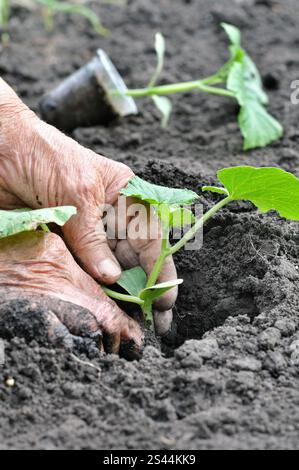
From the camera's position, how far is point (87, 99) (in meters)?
3.34

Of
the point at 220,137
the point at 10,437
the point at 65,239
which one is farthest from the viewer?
the point at 220,137

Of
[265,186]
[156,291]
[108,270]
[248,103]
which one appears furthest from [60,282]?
[248,103]

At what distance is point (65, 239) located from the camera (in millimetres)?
2049

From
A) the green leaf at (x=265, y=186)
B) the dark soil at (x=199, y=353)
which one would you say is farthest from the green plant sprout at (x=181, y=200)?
the dark soil at (x=199, y=353)

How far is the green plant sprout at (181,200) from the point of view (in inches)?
73.2

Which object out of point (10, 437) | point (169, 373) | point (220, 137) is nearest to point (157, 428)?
point (169, 373)

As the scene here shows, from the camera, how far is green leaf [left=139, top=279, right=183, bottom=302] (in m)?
1.88

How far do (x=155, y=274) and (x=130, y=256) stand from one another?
0.19 m

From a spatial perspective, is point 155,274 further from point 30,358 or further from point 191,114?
point 191,114

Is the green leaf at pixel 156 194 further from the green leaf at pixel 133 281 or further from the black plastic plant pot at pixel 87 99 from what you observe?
the black plastic plant pot at pixel 87 99

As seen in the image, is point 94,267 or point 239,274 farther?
point 239,274

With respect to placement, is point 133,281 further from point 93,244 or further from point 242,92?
point 242,92

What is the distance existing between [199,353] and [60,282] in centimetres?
40

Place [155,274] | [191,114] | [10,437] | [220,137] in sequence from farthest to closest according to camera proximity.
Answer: [191,114], [220,137], [155,274], [10,437]
